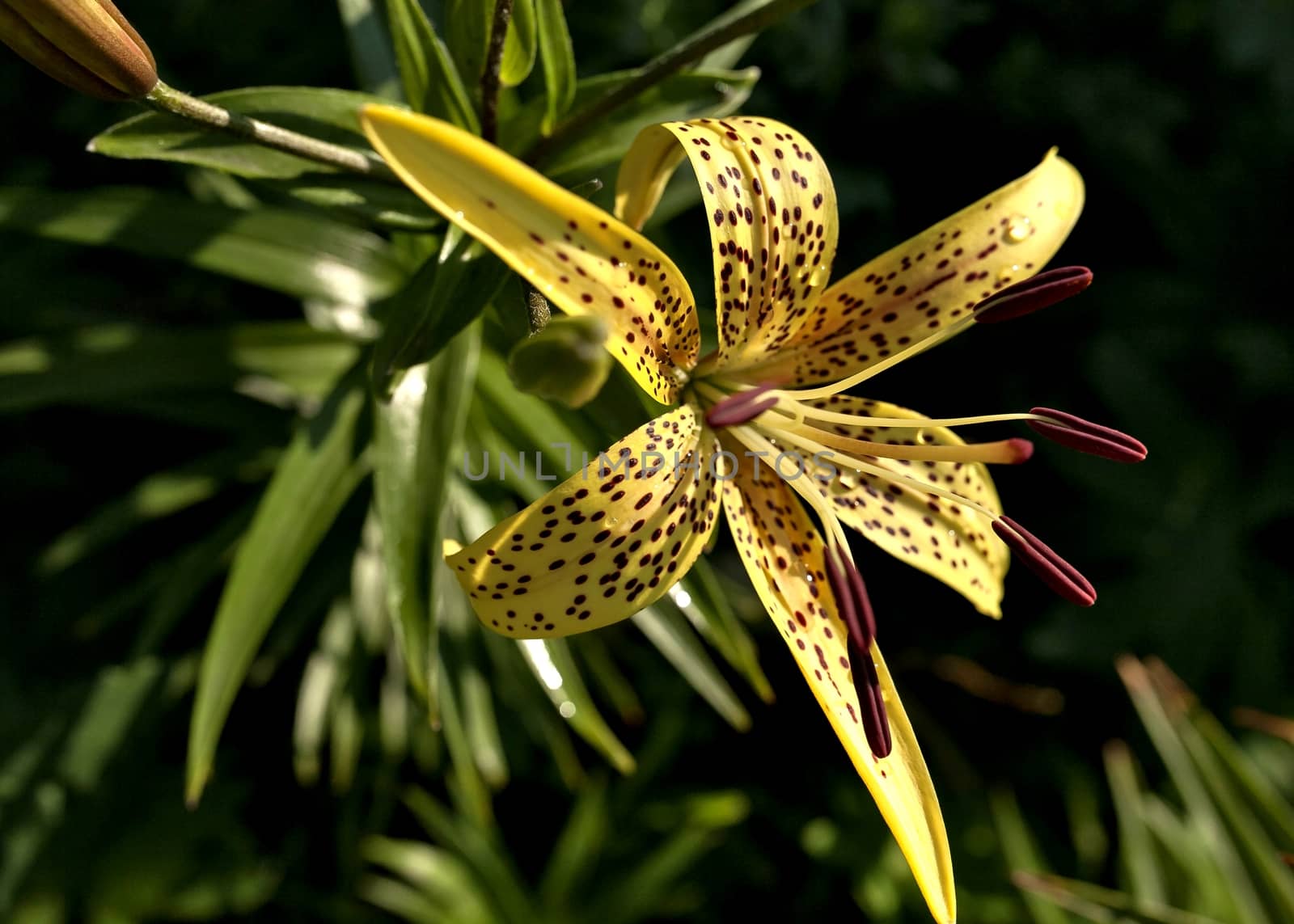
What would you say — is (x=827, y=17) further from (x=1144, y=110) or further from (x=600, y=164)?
(x=600, y=164)

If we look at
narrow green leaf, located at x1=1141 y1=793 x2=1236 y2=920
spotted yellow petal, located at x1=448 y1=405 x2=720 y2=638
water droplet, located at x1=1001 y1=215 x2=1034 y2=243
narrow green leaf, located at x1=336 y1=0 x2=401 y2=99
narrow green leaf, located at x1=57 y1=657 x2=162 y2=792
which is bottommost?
narrow green leaf, located at x1=1141 y1=793 x2=1236 y2=920

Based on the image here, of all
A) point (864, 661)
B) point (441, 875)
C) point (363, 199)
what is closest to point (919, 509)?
point (864, 661)

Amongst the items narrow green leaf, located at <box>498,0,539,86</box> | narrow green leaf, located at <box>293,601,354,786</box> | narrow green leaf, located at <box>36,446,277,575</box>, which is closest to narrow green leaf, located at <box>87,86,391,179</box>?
narrow green leaf, located at <box>498,0,539,86</box>

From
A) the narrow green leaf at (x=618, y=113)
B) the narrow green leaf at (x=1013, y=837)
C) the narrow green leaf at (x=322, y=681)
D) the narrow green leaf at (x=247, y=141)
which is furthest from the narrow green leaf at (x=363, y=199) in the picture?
the narrow green leaf at (x=1013, y=837)

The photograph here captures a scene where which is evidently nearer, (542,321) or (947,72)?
(542,321)

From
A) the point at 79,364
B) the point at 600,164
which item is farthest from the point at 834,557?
the point at 79,364

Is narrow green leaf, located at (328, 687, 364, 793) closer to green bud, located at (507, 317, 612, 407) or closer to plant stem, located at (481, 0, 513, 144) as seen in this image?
plant stem, located at (481, 0, 513, 144)
